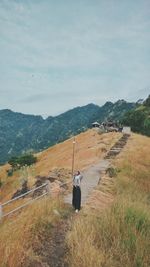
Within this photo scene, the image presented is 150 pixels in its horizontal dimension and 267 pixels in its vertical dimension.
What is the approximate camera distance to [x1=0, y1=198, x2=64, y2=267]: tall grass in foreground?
10367 mm

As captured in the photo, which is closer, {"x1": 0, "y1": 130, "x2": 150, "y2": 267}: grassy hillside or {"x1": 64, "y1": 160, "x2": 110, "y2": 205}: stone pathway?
{"x1": 0, "y1": 130, "x2": 150, "y2": 267}: grassy hillside

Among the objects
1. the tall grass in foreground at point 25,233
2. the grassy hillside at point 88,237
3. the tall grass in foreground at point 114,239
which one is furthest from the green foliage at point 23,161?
the tall grass in foreground at point 114,239

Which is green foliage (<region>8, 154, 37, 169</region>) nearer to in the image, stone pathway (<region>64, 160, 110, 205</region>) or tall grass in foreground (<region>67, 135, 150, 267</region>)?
stone pathway (<region>64, 160, 110, 205</region>)

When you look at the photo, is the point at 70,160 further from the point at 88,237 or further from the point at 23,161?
the point at 88,237

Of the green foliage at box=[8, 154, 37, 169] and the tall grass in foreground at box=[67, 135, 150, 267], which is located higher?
the tall grass in foreground at box=[67, 135, 150, 267]

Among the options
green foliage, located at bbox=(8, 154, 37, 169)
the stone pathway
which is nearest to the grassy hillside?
the stone pathway

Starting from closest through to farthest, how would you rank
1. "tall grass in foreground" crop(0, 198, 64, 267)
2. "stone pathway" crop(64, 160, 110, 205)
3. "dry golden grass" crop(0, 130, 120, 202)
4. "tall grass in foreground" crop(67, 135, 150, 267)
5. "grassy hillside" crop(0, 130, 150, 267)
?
"tall grass in foreground" crop(0, 198, 64, 267), "grassy hillside" crop(0, 130, 150, 267), "tall grass in foreground" crop(67, 135, 150, 267), "stone pathway" crop(64, 160, 110, 205), "dry golden grass" crop(0, 130, 120, 202)

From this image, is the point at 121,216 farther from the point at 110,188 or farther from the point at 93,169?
the point at 93,169

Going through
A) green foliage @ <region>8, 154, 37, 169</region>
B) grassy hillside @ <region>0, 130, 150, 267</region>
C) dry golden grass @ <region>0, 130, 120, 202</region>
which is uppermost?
grassy hillside @ <region>0, 130, 150, 267</region>

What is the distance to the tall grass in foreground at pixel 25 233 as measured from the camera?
1037 centimetres

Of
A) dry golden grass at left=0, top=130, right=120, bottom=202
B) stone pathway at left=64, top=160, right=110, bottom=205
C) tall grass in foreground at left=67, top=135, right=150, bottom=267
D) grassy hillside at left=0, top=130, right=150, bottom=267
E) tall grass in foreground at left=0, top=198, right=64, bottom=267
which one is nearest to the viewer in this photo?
tall grass in foreground at left=0, top=198, right=64, bottom=267

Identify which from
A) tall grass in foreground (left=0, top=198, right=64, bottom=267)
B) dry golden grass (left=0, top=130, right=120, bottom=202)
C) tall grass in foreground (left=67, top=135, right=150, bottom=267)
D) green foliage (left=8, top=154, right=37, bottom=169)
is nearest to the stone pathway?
dry golden grass (left=0, top=130, right=120, bottom=202)

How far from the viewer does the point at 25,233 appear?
39.2 ft

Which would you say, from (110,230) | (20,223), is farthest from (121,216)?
(20,223)
